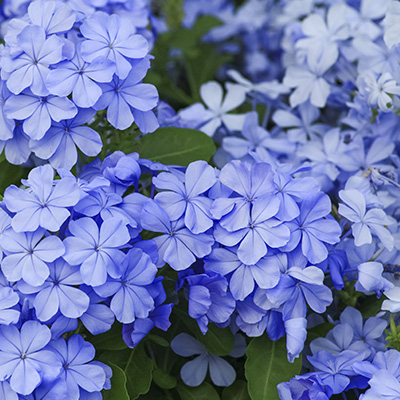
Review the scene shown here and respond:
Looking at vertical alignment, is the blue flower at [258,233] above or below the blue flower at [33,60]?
below

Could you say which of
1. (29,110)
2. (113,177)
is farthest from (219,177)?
(29,110)

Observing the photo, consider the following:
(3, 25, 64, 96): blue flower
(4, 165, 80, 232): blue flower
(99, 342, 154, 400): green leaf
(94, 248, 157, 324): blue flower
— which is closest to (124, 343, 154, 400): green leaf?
(99, 342, 154, 400): green leaf

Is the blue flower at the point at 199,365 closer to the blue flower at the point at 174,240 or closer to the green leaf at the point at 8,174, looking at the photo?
the blue flower at the point at 174,240

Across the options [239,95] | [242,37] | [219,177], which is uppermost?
[219,177]

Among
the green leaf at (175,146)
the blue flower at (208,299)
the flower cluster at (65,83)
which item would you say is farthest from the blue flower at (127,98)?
the blue flower at (208,299)

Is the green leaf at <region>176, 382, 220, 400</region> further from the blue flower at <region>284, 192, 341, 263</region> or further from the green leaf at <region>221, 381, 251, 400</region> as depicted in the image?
the blue flower at <region>284, 192, 341, 263</region>

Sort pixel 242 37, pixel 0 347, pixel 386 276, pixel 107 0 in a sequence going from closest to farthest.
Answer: pixel 0 347, pixel 386 276, pixel 107 0, pixel 242 37

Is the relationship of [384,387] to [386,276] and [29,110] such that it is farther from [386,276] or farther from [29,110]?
[29,110]

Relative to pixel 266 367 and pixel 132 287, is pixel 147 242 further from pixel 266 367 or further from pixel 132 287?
pixel 266 367
